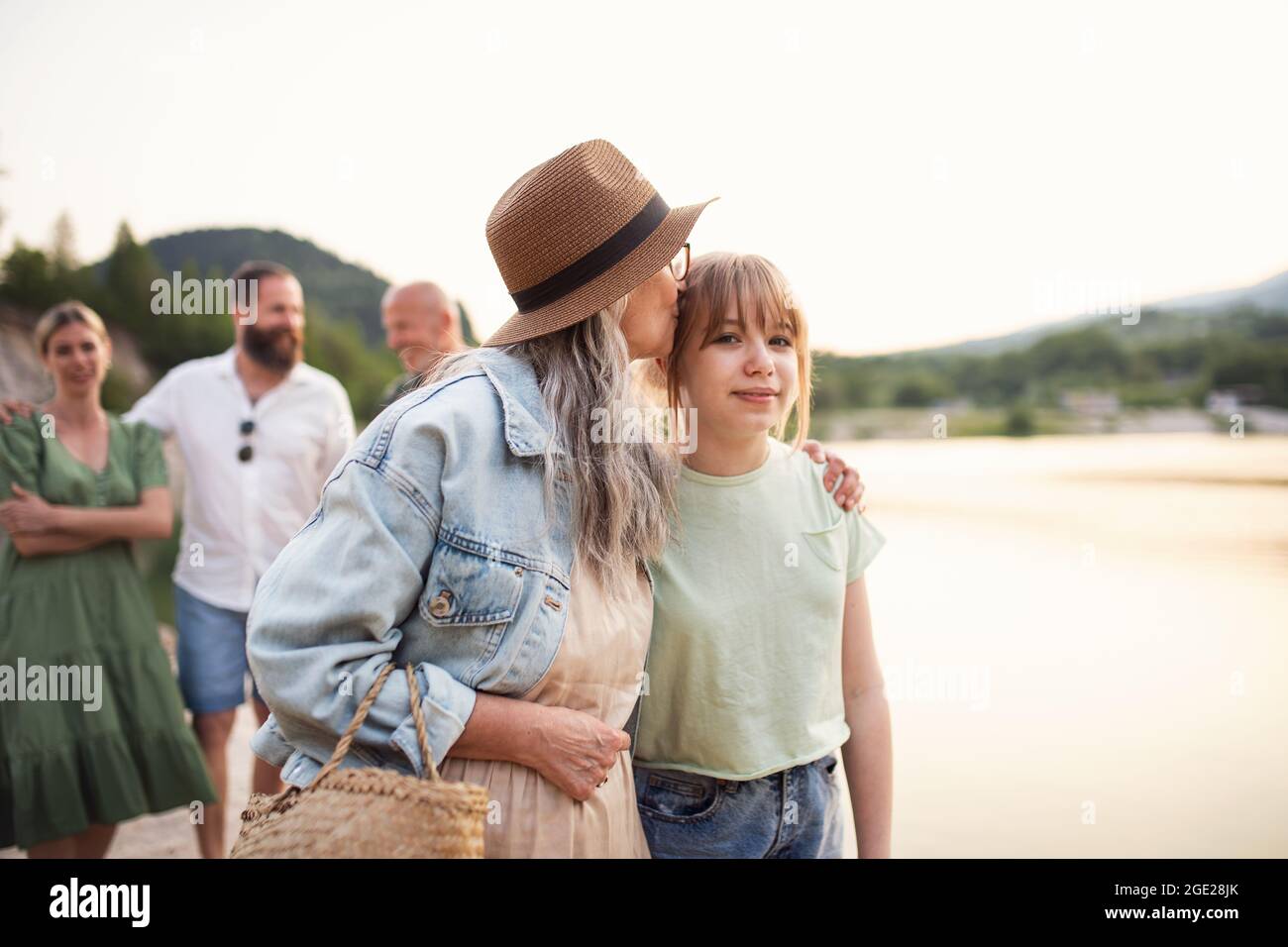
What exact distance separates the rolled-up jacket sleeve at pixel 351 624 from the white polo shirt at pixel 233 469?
2.57m

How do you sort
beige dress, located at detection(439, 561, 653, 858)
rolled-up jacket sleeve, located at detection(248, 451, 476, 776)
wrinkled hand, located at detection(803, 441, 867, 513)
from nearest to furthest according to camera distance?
rolled-up jacket sleeve, located at detection(248, 451, 476, 776)
beige dress, located at detection(439, 561, 653, 858)
wrinkled hand, located at detection(803, 441, 867, 513)

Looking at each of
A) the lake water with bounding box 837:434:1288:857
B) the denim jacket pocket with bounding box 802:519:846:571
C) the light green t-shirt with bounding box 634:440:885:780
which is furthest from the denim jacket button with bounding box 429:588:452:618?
the lake water with bounding box 837:434:1288:857

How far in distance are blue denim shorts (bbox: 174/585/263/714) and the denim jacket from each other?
8.06ft

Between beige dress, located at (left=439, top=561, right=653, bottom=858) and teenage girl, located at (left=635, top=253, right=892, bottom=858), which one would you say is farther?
teenage girl, located at (left=635, top=253, right=892, bottom=858)

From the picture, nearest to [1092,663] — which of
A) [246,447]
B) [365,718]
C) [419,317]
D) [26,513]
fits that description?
[419,317]

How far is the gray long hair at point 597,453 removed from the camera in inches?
58.1

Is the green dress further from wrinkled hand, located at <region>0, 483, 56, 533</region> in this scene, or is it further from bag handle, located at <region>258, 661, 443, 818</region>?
bag handle, located at <region>258, 661, 443, 818</region>

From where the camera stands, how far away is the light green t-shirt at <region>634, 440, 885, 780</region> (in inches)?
65.4

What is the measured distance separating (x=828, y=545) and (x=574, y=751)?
24.9 inches

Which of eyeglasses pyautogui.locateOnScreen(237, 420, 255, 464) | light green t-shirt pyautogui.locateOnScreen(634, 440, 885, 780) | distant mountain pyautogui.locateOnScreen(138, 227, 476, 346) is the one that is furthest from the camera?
distant mountain pyautogui.locateOnScreen(138, 227, 476, 346)

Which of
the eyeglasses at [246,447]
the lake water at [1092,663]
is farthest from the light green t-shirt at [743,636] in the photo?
the eyeglasses at [246,447]
